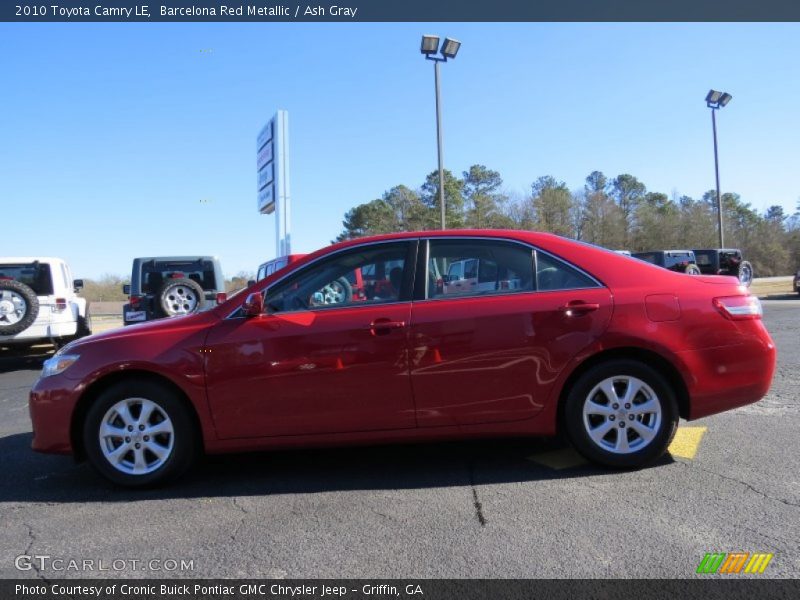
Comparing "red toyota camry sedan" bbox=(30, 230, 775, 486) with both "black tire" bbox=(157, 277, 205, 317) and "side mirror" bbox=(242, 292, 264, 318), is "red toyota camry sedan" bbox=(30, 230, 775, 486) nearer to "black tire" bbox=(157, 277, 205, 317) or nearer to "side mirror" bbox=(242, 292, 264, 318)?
"side mirror" bbox=(242, 292, 264, 318)

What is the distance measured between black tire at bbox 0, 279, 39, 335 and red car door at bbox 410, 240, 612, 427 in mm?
8019

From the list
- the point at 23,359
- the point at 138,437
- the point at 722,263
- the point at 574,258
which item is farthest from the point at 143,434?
the point at 722,263

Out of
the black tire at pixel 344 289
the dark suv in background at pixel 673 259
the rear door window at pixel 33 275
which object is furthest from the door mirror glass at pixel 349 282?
the dark suv in background at pixel 673 259

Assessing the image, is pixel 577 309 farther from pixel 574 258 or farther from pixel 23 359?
pixel 23 359

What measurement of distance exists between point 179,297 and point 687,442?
862cm

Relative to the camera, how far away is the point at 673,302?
4.00m

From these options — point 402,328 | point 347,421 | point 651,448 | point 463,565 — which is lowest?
point 463,565

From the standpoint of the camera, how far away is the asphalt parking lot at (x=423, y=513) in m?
2.90

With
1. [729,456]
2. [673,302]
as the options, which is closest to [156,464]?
[673,302]

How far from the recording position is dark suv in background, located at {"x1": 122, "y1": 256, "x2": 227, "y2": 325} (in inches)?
419

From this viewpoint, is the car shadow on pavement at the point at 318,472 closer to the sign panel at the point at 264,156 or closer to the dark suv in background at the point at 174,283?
the dark suv in background at the point at 174,283

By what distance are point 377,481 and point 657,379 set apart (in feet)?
6.43

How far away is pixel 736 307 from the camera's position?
13.3ft

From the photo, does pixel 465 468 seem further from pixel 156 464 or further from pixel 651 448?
pixel 156 464
